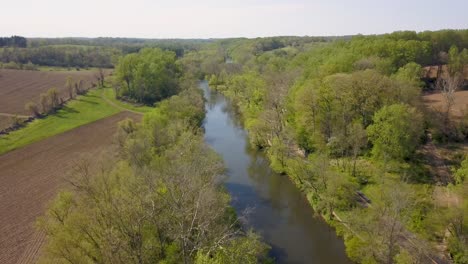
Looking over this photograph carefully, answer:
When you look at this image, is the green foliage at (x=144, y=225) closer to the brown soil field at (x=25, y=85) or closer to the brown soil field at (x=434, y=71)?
the brown soil field at (x=25, y=85)

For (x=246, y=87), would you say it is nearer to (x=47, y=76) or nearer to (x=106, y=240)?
(x=106, y=240)

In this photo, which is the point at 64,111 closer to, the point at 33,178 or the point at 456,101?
the point at 33,178

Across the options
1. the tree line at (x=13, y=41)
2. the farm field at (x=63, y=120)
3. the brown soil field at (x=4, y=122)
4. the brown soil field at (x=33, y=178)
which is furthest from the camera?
the tree line at (x=13, y=41)

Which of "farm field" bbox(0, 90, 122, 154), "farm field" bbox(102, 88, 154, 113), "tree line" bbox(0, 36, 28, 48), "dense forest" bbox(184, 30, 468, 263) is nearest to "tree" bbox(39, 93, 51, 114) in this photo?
"farm field" bbox(0, 90, 122, 154)

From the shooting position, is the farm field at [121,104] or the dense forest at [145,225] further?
the farm field at [121,104]

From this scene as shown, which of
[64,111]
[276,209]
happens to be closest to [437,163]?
[276,209]

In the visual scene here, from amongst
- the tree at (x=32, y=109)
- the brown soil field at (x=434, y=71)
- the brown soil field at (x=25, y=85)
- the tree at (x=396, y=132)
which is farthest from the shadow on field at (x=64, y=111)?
the brown soil field at (x=434, y=71)
